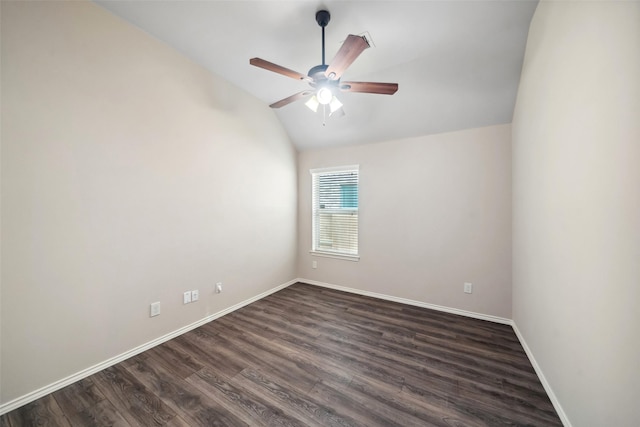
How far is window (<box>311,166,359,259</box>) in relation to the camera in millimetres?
3662

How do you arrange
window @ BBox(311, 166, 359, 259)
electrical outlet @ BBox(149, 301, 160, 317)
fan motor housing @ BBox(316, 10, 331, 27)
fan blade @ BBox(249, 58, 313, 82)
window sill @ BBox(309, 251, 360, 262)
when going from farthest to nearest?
window @ BBox(311, 166, 359, 259)
window sill @ BBox(309, 251, 360, 262)
electrical outlet @ BBox(149, 301, 160, 317)
fan motor housing @ BBox(316, 10, 331, 27)
fan blade @ BBox(249, 58, 313, 82)

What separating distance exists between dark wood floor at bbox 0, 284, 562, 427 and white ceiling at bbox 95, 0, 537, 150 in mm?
2500

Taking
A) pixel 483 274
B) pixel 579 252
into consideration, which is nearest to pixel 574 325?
pixel 579 252

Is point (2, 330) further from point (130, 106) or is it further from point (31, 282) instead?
point (130, 106)

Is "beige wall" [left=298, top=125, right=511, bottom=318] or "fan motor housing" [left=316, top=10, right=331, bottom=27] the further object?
"beige wall" [left=298, top=125, right=511, bottom=318]

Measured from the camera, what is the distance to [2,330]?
1.42m

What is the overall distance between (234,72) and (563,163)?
3.09 m

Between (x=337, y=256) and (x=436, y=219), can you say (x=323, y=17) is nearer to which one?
(x=436, y=219)

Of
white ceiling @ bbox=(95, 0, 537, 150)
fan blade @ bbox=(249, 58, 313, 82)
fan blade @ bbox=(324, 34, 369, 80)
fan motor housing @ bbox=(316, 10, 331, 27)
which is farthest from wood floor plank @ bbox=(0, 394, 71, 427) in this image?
fan motor housing @ bbox=(316, 10, 331, 27)

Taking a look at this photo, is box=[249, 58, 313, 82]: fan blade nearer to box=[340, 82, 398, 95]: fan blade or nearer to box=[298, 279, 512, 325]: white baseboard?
box=[340, 82, 398, 95]: fan blade

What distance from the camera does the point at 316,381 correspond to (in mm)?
1725

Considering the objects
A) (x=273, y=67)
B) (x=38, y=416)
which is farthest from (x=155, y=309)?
(x=273, y=67)

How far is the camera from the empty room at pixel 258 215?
3.95 ft

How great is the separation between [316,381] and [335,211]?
8.20 feet
